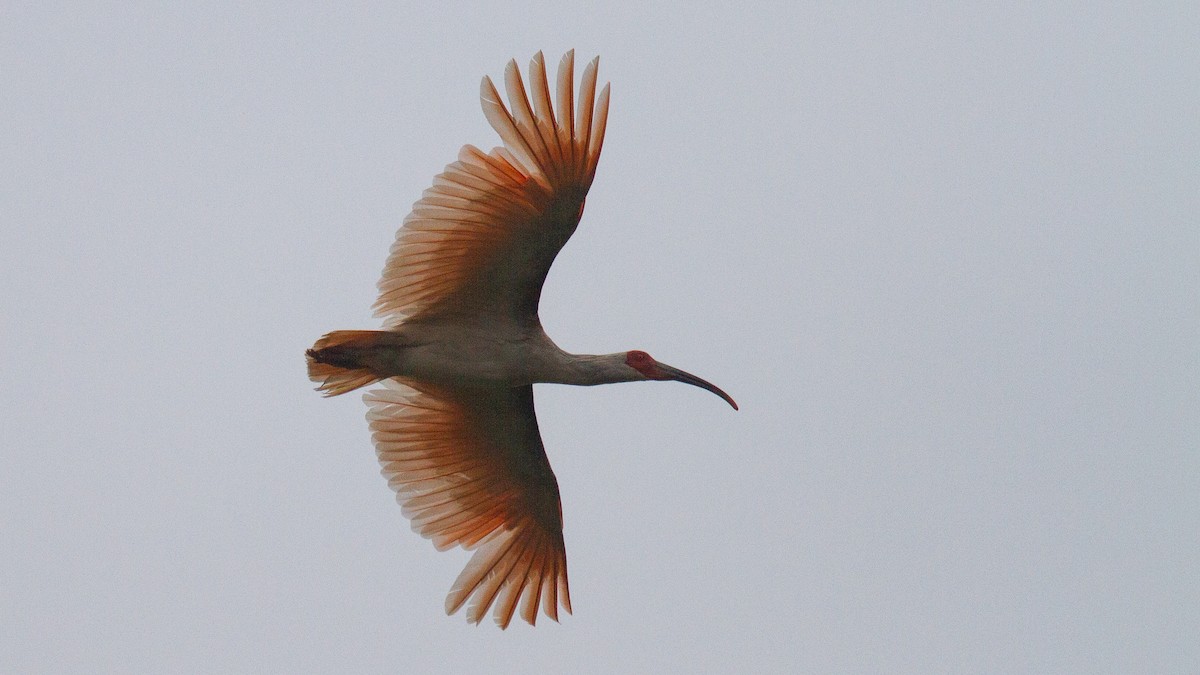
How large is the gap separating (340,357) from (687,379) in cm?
353

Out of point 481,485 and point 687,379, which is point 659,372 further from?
point 481,485

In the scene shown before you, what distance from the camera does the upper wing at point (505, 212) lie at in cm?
1302

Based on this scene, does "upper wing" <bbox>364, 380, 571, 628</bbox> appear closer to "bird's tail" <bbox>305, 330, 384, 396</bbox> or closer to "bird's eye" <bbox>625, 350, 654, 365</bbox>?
"bird's tail" <bbox>305, 330, 384, 396</bbox>

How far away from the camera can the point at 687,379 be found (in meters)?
15.3

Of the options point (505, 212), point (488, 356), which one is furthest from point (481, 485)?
point (505, 212)

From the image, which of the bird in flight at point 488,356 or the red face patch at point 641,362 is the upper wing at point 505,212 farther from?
the red face patch at point 641,362

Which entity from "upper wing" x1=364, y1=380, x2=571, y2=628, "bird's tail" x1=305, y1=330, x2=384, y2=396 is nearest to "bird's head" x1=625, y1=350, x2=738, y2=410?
"upper wing" x1=364, y1=380, x2=571, y2=628

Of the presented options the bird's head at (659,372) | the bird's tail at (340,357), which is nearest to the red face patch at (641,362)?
the bird's head at (659,372)

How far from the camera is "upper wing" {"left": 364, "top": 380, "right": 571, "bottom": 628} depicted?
50.6 feet

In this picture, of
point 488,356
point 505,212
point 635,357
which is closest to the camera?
point 505,212

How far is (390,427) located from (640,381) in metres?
2.69

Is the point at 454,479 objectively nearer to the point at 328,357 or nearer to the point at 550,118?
the point at 328,357

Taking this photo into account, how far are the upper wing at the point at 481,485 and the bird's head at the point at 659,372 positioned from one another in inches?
49.6

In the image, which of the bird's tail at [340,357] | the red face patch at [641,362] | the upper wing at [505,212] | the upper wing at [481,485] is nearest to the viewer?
the upper wing at [505,212]
